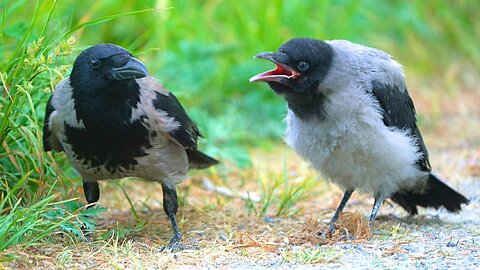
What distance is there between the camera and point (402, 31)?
10.7 m

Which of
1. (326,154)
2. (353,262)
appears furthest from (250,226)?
(353,262)

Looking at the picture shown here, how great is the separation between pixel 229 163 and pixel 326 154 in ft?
7.94

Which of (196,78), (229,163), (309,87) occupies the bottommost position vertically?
(229,163)

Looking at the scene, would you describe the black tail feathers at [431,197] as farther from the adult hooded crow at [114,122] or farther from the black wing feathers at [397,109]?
the adult hooded crow at [114,122]

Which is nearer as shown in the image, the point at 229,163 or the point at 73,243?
the point at 73,243

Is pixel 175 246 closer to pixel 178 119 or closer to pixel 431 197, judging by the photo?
pixel 178 119

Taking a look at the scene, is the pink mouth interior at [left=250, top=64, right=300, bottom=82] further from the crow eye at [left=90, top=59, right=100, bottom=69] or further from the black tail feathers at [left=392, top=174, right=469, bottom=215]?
the black tail feathers at [left=392, top=174, right=469, bottom=215]

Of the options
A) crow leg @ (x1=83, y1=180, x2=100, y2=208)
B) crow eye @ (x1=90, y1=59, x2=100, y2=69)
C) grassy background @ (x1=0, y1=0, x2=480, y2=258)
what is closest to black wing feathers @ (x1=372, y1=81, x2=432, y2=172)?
grassy background @ (x1=0, y1=0, x2=480, y2=258)

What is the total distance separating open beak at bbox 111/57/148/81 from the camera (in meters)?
4.80

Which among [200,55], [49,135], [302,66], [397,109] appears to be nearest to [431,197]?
[397,109]

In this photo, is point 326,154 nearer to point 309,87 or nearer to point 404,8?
point 309,87

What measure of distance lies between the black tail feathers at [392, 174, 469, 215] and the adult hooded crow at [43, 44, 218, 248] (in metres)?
1.61

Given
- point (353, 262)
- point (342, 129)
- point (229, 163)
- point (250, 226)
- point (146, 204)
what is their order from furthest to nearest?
point (229, 163) → point (146, 204) → point (250, 226) → point (342, 129) → point (353, 262)

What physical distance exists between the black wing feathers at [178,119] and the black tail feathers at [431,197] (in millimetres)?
1511
